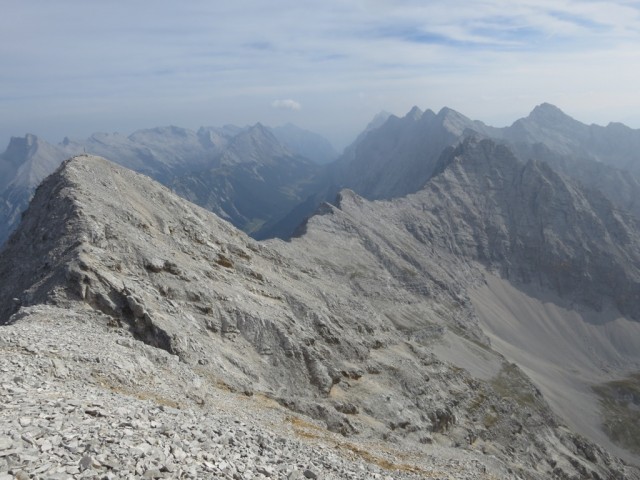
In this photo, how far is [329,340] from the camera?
84500mm

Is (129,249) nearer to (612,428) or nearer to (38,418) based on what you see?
(38,418)

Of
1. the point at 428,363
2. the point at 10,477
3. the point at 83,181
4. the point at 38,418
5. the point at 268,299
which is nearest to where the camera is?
the point at 10,477

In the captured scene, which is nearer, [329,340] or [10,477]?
[10,477]

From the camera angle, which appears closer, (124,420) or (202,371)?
(124,420)

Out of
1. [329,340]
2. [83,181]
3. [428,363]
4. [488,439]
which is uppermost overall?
[83,181]

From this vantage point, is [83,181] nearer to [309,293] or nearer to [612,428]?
[309,293]

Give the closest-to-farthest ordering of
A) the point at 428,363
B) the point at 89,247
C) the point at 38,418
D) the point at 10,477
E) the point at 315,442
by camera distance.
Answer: the point at 10,477 → the point at 38,418 → the point at 315,442 → the point at 89,247 → the point at 428,363

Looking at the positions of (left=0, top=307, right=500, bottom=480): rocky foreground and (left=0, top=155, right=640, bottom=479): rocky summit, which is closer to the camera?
(left=0, top=307, right=500, bottom=480): rocky foreground

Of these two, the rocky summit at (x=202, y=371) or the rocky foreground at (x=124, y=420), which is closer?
the rocky foreground at (x=124, y=420)

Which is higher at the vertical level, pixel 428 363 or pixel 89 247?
pixel 89 247

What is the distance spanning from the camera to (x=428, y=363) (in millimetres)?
106188

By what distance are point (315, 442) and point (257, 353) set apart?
2884cm

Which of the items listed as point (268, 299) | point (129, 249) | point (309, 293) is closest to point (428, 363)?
point (309, 293)

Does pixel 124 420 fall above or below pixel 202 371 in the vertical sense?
above
